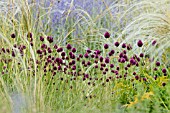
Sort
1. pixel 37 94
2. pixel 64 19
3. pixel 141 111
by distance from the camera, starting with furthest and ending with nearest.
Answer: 1. pixel 64 19
2. pixel 37 94
3. pixel 141 111

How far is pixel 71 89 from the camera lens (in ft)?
10.9

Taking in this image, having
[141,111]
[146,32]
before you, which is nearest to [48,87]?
[141,111]

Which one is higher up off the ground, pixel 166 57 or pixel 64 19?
pixel 64 19

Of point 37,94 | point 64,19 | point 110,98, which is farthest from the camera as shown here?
point 64,19

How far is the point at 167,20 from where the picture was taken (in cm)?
403

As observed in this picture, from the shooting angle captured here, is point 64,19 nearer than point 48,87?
No

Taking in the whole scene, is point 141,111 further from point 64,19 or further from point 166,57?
point 64,19

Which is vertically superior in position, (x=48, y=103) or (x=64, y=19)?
(x=64, y=19)

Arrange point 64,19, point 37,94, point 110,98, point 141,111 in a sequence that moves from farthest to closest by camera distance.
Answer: point 64,19 < point 110,98 < point 37,94 < point 141,111

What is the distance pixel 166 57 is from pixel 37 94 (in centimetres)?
146

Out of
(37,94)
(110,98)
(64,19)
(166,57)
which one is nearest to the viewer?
(37,94)

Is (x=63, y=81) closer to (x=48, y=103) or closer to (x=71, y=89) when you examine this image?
(x=71, y=89)

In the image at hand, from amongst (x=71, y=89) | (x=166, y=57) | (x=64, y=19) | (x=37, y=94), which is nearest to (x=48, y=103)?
(x=37, y=94)

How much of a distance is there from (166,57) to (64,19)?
5.14 feet
